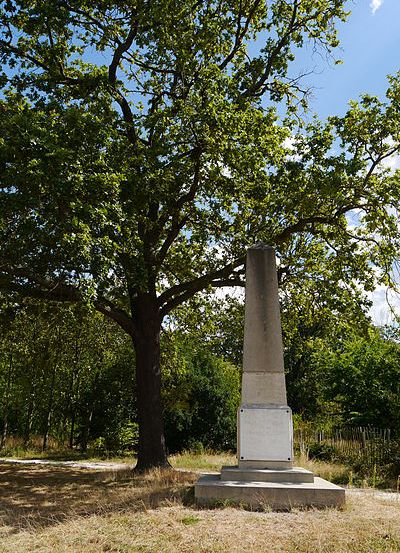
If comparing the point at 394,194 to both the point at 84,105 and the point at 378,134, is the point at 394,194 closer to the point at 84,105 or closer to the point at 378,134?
the point at 378,134

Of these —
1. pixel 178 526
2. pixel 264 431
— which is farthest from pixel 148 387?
pixel 178 526

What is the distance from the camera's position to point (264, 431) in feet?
29.5

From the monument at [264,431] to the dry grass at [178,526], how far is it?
385 millimetres

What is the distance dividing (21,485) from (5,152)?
7.37 metres

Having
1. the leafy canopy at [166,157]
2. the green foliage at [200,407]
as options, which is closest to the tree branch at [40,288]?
the leafy canopy at [166,157]

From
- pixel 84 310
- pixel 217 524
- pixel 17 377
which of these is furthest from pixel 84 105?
pixel 17 377

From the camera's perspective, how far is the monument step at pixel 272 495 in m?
7.81

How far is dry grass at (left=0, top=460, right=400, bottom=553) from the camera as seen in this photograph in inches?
242

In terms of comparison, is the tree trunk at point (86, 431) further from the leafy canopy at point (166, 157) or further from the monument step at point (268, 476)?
the monument step at point (268, 476)

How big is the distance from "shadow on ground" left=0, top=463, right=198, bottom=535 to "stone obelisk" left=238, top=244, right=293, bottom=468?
1402 millimetres

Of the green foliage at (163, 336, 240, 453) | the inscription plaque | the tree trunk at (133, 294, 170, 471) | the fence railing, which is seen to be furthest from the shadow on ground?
the green foliage at (163, 336, 240, 453)

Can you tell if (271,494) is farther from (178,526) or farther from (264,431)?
(178,526)

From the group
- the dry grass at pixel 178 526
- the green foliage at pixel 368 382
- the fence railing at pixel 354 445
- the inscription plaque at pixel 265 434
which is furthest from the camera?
the green foliage at pixel 368 382

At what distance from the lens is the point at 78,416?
26.7 meters
